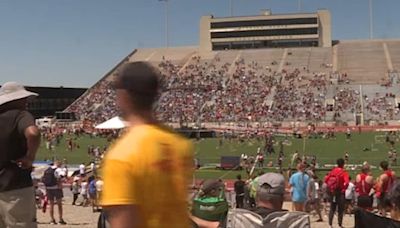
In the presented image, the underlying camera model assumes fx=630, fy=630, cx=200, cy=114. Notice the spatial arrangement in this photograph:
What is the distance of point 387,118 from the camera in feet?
209

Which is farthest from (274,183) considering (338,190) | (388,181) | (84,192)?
(84,192)

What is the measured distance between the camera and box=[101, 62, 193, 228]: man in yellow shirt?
2.68m

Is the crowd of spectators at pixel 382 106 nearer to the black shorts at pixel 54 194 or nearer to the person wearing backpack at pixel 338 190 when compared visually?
the person wearing backpack at pixel 338 190

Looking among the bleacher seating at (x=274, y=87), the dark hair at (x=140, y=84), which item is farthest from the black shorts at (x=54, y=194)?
the bleacher seating at (x=274, y=87)

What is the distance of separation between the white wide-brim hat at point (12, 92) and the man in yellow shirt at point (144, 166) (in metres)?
2.46

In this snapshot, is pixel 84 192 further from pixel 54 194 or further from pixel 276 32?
pixel 276 32

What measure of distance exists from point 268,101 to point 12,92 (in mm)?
68692

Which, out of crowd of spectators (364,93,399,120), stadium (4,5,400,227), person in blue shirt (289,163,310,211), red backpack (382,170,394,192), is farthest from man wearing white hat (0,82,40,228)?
crowd of spectators (364,93,399,120)

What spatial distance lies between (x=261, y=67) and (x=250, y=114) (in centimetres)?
2720

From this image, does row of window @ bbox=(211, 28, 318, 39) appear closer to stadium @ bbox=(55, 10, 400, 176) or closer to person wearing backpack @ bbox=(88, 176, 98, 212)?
stadium @ bbox=(55, 10, 400, 176)

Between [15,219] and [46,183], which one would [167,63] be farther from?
[15,219]

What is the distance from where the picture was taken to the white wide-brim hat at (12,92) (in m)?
5.16

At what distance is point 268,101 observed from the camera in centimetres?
7325

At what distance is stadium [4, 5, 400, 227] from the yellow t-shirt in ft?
50.3
